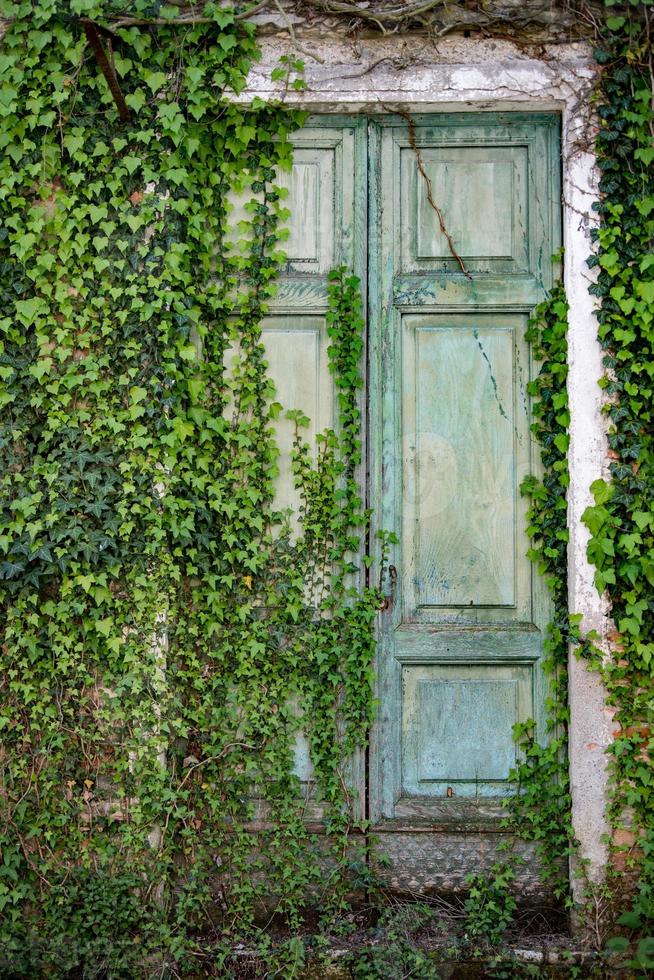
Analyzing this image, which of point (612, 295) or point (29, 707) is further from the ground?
point (612, 295)

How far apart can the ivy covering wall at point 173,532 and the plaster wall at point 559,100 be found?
0.08 metres

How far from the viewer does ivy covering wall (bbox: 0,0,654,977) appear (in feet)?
Result: 12.8

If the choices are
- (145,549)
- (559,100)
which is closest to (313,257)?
(559,100)

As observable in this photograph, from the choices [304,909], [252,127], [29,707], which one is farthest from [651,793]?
[252,127]

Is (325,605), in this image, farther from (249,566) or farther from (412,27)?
(412,27)

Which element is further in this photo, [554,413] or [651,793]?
[554,413]

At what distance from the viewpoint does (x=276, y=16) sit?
402 cm

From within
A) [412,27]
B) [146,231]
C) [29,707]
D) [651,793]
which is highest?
[412,27]

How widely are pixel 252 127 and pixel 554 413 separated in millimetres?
1866

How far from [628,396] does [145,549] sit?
2.19m

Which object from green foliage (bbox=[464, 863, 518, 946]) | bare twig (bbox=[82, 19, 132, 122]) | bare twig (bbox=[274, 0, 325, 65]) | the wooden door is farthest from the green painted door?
bare twig (bbox=[82, 19, 132, 122])

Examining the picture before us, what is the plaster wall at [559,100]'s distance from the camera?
3.94m

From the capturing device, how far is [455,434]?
4.20m

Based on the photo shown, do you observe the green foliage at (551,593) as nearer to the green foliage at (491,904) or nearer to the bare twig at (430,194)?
the green foliage at (491,904)
